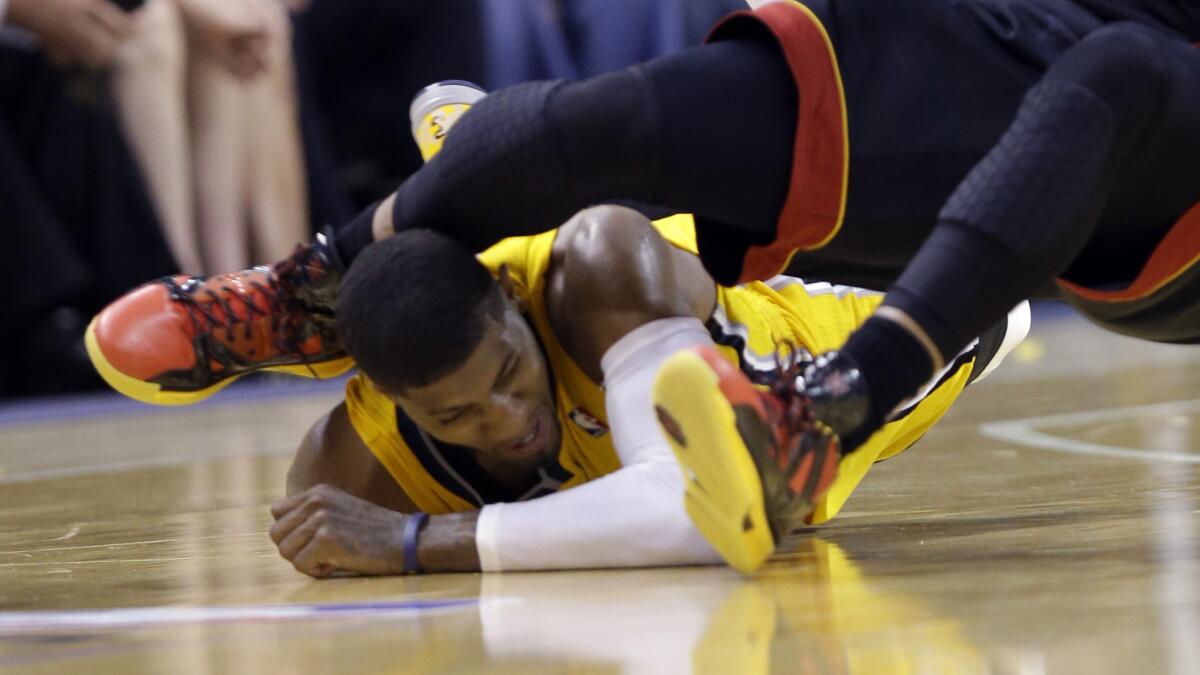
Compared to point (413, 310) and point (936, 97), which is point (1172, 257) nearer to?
point (936, 97)

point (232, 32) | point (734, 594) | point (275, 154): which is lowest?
point (275, 154)

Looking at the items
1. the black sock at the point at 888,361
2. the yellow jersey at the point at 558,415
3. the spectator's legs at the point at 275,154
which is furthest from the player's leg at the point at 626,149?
the spectator's legs at the point at 275,154

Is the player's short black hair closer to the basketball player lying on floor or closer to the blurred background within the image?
the basketball player lying on floor

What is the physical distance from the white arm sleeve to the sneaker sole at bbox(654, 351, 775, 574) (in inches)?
6.6

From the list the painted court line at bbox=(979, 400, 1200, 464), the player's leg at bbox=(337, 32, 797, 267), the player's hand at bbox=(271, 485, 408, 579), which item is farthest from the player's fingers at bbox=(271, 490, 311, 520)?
the painted court line at bbox=(979, 400, 1200, 464)

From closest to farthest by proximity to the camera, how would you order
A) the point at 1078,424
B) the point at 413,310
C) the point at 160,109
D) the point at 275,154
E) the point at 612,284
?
the point at 413,310 → the point at 612,284 → the point at 1078,424 → the point at 160,109 → the point at 275,154

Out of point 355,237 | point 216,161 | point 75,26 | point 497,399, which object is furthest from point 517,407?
point 216,161

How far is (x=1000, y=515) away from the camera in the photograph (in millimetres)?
2297

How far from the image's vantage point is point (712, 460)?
1.69 m

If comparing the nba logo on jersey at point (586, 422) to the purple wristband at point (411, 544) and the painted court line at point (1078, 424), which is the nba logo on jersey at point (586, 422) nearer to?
the purple wristband at point (411, 544)

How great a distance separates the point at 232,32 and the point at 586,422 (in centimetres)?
478

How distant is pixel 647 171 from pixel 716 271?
0.24 metres

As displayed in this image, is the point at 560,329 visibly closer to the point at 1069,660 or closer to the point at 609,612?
the point at 609,612

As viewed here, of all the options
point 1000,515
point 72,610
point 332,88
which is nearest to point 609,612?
point 72,610
